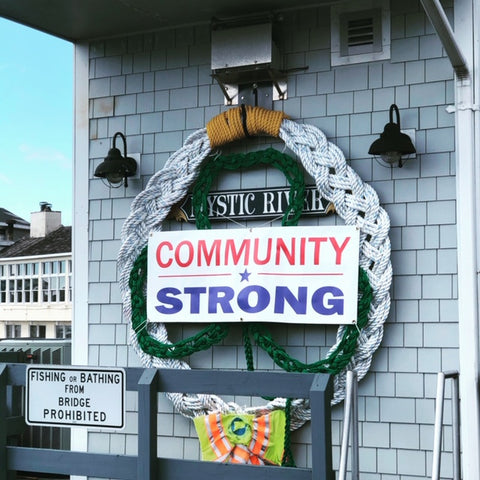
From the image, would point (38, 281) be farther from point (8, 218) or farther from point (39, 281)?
point (8, 218)

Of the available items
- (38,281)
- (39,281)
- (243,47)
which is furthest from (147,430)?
(38,281)

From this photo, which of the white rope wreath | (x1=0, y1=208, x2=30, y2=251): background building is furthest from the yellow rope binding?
(x1=0, y1=208, x2=30, y2=251): background building

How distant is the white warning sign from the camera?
4.85 metres

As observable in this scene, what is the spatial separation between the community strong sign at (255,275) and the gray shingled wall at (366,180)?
20cm

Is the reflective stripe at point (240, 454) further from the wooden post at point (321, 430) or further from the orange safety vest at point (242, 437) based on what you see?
the wooden post at point (321, 430)

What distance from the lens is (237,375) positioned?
4719mm

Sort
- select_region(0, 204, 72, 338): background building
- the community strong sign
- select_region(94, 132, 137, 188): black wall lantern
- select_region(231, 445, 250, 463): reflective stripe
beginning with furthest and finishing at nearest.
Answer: select_region(0, 204, 72, 338): background building → select_region(94, 132, 137, 188): black wall lantern → select_region(231, 445, 250, 463): reflective stripe → the community strong sign

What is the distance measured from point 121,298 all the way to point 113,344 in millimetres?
352

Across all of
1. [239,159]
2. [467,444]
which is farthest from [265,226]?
[467,444]

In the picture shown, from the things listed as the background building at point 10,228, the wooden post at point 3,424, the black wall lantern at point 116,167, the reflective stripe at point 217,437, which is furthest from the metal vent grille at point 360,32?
the background building at point 10,228

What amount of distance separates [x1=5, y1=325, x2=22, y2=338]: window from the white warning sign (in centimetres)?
6661

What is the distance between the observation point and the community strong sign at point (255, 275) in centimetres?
585

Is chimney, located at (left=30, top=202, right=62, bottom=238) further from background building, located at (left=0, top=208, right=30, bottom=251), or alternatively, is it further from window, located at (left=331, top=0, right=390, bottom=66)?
window, located at (left=331, top=0, right=390, bottom=66)

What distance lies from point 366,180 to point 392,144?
1.40 ft
